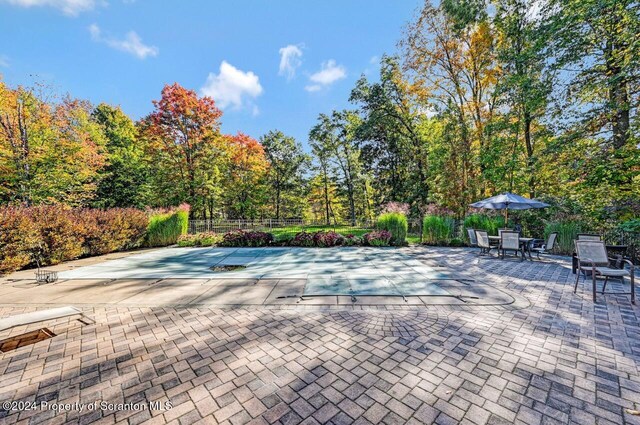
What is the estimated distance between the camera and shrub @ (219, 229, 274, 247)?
1015 cm

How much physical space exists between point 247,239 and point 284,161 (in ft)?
59.2

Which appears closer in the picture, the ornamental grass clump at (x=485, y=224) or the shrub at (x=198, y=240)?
the ornamental grass clump at (x=485, y=224)

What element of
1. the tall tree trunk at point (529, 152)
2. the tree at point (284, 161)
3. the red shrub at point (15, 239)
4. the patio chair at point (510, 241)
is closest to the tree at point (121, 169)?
the tree at point (284, 161)

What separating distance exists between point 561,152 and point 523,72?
3672 mm

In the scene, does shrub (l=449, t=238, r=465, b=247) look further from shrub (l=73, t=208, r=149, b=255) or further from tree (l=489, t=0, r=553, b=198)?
shrub (l=73, t=208, r=149, b=255)

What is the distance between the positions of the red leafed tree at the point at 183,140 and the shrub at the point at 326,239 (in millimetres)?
11626

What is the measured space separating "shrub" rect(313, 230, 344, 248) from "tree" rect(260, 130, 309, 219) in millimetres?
17723

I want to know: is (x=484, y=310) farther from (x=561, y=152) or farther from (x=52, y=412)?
(x=561, y=152)

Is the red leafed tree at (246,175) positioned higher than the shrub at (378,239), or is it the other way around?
the red leafed tree at (246,175)

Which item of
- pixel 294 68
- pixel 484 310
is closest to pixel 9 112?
pixel 294 68

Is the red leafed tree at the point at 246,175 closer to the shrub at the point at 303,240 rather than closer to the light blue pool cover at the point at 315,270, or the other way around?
the shrub at the point at 303,240

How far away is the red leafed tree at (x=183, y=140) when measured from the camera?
15.9 m

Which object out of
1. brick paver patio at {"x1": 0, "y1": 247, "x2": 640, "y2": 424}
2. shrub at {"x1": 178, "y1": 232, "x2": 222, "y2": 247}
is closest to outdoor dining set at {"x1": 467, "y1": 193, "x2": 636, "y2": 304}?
brick paver patio at {"x1": 0, "y1": 247, "x2": 640, "y2": 424}

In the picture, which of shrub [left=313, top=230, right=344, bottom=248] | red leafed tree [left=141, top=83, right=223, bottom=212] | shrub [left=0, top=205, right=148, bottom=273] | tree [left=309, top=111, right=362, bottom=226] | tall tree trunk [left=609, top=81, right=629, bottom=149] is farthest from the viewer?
tree [left=309, top=111, right=362, bottom=226]
